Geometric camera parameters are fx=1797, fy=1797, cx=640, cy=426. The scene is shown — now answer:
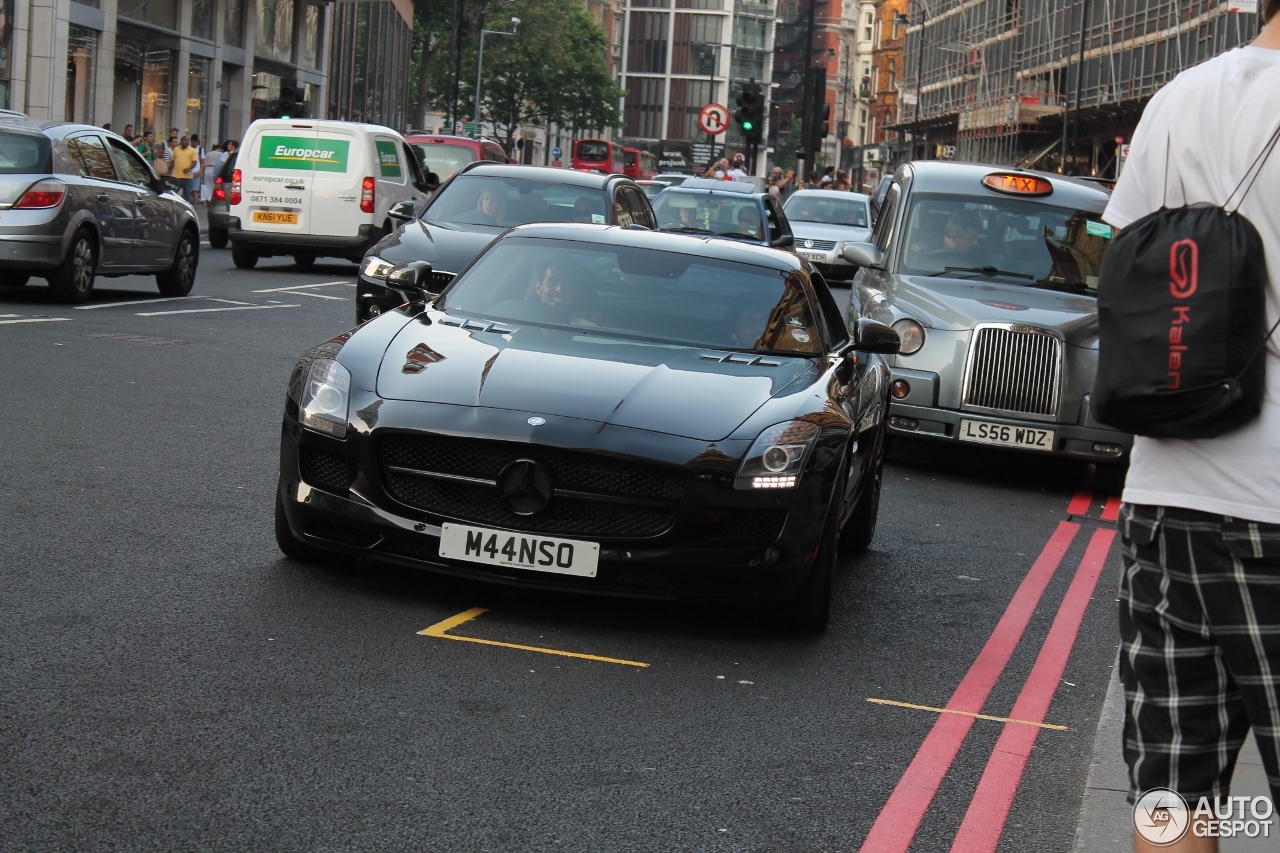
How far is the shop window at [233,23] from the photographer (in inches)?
1865

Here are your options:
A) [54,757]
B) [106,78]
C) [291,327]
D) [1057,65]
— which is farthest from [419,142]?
[1057,65]

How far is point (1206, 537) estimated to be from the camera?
2715mm

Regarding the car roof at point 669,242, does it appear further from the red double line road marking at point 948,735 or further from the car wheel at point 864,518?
the red double line road marking at point 948,735

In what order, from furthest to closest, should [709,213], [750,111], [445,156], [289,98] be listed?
[289,98] < [750,111] < [445,156] < [709,213]

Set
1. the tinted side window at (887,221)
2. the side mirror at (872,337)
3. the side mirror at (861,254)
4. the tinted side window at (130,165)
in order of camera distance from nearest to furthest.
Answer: the side mirror at (872,337)
the side mirror at (861,254)
the tinted side window at (887,221)
the tinted side window at (130,165)

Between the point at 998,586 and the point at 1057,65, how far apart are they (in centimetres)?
6396

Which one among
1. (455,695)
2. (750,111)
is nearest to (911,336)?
(455,695)

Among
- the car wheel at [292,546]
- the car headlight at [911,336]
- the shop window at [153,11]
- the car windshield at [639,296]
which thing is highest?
the shop window at [153,11]

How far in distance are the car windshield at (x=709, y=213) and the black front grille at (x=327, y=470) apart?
50.0 ft

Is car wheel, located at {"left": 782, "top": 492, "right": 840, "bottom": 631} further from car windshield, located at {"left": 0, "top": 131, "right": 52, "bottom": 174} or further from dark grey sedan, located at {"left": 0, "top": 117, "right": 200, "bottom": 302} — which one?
car windshield, located at {"left": 0, "top": 131, "right": 52, "bottom": 174}

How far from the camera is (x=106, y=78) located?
38.1m

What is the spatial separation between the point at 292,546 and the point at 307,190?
1688 centimetres

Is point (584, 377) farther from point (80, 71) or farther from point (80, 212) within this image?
point (80, 71)

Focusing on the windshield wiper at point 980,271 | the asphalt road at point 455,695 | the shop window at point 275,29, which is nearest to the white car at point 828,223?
the windshield wiper at point 980,271
